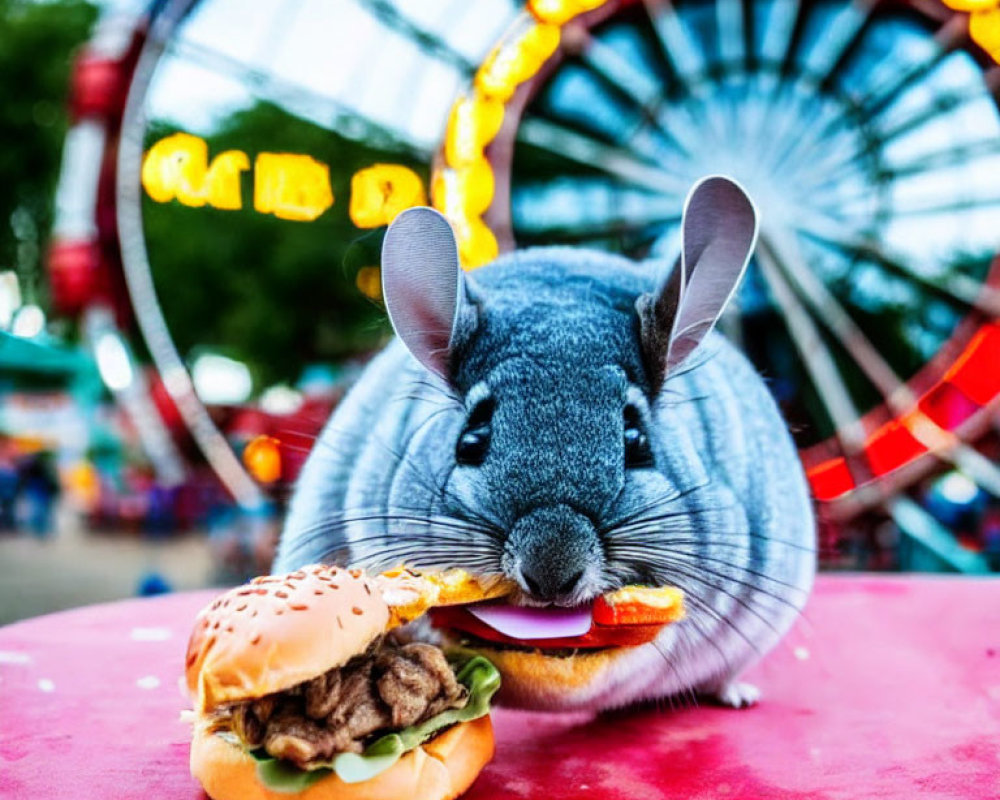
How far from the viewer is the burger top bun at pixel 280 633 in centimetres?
208

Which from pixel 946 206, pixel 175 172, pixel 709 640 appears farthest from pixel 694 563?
pixel 175 172

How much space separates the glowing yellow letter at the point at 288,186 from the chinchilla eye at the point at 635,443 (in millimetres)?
9347

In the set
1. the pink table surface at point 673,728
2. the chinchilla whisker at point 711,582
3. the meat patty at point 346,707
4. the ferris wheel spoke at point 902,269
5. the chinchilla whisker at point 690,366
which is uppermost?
the ferris wheel spoke at point 902,269

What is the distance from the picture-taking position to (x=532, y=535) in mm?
2184

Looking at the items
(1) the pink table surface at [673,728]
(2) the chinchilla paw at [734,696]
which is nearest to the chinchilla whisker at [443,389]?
(1) the pink table surface at [673,728]

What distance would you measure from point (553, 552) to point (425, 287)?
2.34 ft

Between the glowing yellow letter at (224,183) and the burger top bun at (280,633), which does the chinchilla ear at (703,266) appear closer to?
the burger top bun at (280,633)

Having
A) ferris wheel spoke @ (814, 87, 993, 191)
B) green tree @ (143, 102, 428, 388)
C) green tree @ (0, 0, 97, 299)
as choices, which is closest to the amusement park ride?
ferris wheel spoke @ (814, 87, 993, 191)

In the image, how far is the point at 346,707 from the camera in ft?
7.35

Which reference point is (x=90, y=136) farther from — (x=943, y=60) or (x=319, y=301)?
(x=319, y=301)

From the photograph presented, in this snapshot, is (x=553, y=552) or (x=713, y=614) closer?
(x=553, y=552)

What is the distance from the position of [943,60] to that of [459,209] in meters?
4.37

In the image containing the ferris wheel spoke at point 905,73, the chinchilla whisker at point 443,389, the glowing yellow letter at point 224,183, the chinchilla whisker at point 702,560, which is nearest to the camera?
the chinchilla whisker at point 702,560

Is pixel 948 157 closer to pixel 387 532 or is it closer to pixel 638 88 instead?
pixel 638 88
